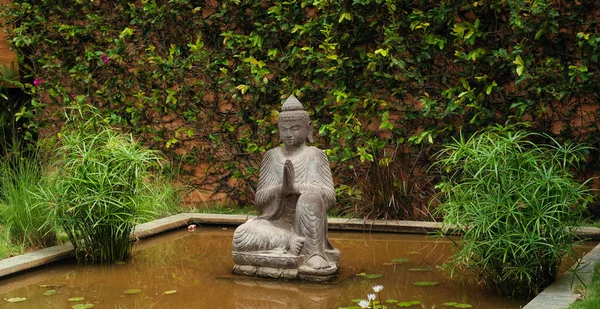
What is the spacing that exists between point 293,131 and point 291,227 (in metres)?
0.75

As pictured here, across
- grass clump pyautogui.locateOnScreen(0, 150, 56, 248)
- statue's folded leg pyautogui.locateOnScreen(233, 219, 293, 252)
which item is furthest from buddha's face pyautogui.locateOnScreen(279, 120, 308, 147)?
grass clump pyautogui.locateOnScreen(0, 150, 56, 248)

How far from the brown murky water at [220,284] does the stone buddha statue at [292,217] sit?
0.44ft

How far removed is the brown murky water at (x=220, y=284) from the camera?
5.29 meters

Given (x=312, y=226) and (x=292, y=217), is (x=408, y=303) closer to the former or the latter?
(x=312, y=226)

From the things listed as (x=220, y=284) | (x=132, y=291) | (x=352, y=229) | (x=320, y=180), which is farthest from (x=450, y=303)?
(x=352, y=229)

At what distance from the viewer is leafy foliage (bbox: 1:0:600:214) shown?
7816 mm

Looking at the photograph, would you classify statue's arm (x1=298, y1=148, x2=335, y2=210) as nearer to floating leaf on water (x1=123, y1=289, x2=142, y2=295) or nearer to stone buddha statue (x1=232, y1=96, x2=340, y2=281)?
stone buddha statue (x1=232, y1=96, x2=340, y2=281)

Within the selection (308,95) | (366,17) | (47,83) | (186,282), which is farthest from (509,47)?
(47,83)

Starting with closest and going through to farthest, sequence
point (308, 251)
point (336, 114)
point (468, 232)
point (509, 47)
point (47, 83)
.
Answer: point (468, 232) < point (308, 251) < point (509, 47) < point (336, 114) < point (47, 83)

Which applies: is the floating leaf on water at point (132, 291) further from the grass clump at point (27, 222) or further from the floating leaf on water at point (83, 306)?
the grass clump at point (27, 222)

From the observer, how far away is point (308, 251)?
586 centimetres

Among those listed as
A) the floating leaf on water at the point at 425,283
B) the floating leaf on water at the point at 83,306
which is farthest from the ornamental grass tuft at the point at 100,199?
the floating leaf on water at the point at 425,283

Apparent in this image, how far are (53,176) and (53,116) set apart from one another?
382 centimetres

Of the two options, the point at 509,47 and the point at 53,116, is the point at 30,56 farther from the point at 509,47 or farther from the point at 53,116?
the point at 509,47
